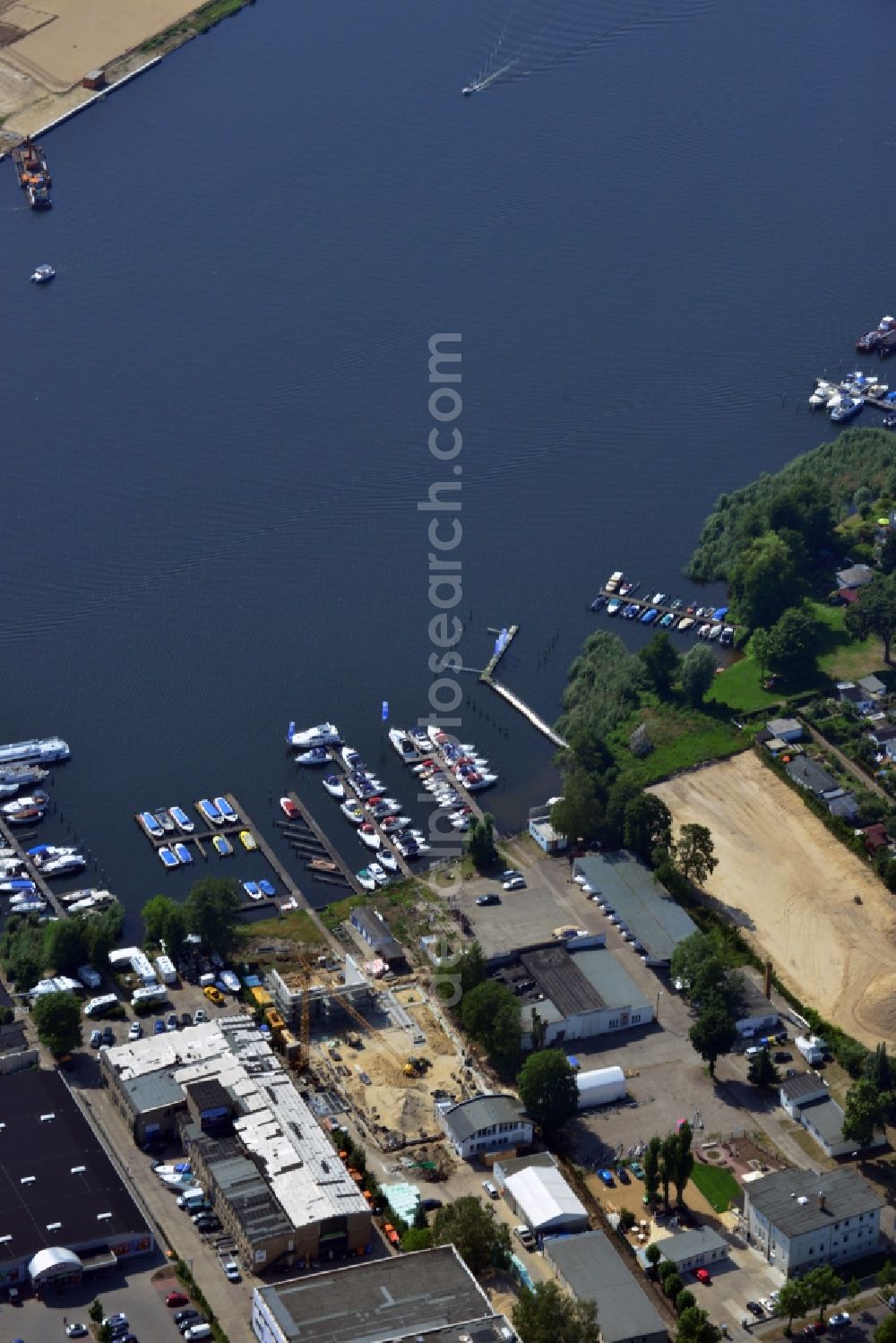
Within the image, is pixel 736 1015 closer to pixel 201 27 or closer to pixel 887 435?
pixel 887 435

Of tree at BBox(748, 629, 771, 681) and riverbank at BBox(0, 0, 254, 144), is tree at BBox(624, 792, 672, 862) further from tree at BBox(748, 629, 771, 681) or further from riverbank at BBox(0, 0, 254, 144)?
riverbank at BBox(0, 0, 254, 144)

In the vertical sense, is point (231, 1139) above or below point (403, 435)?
below

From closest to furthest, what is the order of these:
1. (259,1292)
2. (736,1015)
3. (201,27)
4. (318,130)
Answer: (259,1292) → (736,1015) → (318,130) → (201,27)

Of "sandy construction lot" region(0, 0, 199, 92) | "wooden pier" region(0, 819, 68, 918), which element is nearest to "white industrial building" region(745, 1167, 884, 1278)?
"wooden pier" region(0, 819, 68, 918)

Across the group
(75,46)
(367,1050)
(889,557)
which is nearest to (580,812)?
(367,1050)

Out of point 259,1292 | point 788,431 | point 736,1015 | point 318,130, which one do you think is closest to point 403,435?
point 788,431

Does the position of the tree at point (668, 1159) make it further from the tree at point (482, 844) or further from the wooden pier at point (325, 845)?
the wooden pier at point (325, 845)

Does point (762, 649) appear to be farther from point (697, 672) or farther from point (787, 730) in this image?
point (787, 730)
